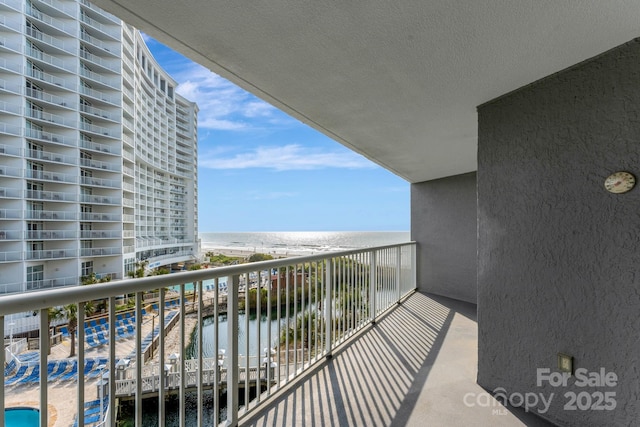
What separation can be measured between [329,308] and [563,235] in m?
1.81

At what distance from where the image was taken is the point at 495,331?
1.98m

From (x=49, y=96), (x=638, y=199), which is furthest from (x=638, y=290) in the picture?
(x=49, y=96)

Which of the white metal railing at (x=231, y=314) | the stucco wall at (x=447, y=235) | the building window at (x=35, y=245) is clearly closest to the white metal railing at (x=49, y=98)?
the building window at (x=35, y=245)

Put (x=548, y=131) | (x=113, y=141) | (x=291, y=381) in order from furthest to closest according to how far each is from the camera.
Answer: (x=113, y=141)
(x=291, y=381)
(x=548, y=131)

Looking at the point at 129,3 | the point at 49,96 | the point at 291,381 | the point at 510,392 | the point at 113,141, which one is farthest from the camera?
the point at 113,141

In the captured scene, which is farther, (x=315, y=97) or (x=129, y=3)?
(x=315, y=97)

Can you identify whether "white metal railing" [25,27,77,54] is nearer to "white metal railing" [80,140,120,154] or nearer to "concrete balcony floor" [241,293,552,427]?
"white metal railing" [80,140,120,154]

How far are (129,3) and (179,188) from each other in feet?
122

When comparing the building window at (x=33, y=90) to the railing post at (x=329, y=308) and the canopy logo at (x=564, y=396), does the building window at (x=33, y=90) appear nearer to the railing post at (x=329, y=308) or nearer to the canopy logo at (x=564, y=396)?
the railing post at (x=329, y=308)

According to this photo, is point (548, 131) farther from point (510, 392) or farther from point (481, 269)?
point (510, 392)

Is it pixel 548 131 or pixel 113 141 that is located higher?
pixel 113 141

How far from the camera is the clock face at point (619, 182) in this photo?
4.46ft

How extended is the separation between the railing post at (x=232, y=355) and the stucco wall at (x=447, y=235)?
4025 mm

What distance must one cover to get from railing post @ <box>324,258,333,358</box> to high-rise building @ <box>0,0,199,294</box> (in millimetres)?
16994
